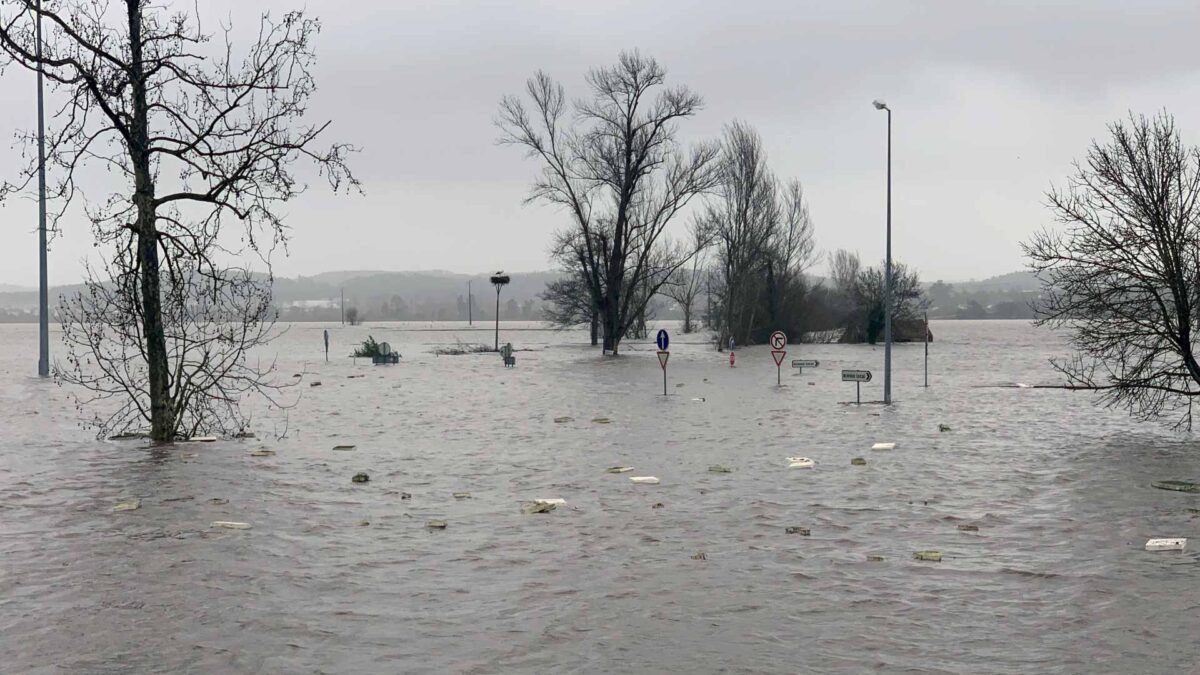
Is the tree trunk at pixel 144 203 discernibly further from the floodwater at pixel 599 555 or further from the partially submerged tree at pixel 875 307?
the partially submerged tree at pixel 875 307

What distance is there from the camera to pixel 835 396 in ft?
109

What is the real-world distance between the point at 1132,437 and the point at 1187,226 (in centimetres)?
401

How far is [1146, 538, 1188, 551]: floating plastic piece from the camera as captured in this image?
1050cm

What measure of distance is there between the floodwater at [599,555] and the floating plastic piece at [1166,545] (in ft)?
1.01

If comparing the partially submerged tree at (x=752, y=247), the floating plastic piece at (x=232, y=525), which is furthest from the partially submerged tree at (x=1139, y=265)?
the partially submerged tree at (x=752, y=247)

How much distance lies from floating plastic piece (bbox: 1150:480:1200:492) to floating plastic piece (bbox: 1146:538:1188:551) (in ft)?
13.8

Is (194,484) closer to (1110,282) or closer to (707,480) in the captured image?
(707,480)

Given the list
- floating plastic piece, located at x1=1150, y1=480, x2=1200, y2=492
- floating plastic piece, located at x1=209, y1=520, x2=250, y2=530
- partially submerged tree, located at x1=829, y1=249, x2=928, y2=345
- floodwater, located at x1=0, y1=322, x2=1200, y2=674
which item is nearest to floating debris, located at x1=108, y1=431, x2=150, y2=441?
floodwater, located at x1=0, y1=322, x2=1200, y2=674

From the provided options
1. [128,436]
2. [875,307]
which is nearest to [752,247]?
[875,307]

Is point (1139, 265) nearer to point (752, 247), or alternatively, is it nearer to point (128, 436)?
point (128, 436)

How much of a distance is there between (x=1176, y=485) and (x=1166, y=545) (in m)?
4.73

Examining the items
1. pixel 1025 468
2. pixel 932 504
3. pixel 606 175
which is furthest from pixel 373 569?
pixel 606 175

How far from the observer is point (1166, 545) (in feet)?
34.6

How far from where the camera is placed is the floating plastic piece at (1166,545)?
1050 centimetres
